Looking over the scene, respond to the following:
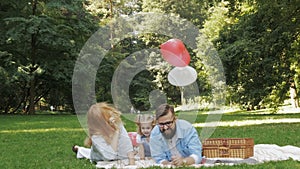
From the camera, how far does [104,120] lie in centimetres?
571

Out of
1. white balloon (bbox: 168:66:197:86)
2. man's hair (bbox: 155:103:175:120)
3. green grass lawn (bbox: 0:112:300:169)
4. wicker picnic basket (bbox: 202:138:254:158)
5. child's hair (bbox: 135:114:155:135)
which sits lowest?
green grass lawn (bbox: 0:112:300:169)

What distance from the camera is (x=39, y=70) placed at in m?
22.4

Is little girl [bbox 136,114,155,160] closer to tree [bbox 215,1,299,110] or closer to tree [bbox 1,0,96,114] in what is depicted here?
tree [bbox 215,1,299,110]

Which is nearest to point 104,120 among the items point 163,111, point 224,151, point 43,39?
point 163,111

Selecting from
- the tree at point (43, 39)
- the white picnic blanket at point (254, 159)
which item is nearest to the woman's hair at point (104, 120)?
the white picnic blanket at point (254, 159)

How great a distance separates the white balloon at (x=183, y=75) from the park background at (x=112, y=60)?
328 mm

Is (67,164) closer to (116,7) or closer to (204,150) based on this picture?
(204,150)

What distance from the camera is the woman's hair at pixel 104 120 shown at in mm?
5707

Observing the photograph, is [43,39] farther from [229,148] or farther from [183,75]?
[229,148]

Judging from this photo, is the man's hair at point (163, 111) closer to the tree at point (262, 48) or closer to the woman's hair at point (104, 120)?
the woman's hair at point (104, 120)

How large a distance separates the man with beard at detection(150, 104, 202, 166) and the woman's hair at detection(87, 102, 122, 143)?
500 mm

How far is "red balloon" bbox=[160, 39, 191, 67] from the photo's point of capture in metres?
6.14

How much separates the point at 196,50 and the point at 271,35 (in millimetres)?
5980

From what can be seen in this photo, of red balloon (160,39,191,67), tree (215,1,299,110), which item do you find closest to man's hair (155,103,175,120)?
red balloon (160,39,191,67)
